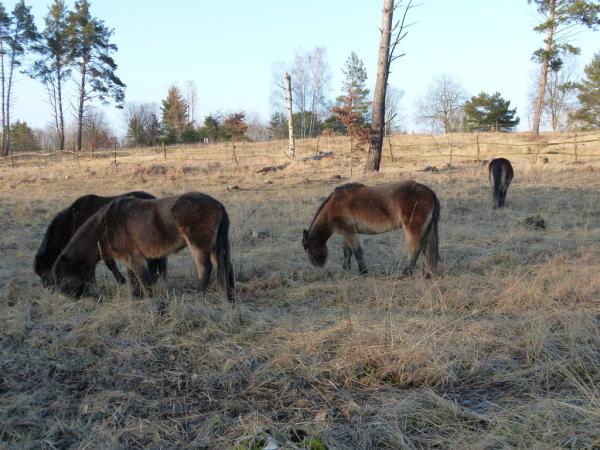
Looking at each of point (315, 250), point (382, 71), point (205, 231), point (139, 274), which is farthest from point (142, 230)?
point (382, 71)

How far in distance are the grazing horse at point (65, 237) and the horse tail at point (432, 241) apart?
371 centimetres

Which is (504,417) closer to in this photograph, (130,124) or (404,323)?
(404,323)

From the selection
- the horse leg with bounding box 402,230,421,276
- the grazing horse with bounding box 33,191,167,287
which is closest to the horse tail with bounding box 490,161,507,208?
the horse leg with bounding box 402,230,421,276

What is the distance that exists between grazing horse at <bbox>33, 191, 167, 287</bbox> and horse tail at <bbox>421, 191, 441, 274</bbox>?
146 inches

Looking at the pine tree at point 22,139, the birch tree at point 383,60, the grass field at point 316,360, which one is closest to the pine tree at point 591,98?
the birch tree at point 383,60

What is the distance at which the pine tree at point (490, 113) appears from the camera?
49.6 meters

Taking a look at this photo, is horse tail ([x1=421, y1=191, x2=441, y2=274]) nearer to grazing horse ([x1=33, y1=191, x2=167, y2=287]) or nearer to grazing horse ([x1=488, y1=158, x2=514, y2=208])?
grazing horse ([x1=33, y1=191, x2=167, y2=287])

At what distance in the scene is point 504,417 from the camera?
2809mm

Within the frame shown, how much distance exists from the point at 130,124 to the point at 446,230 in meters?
50.7

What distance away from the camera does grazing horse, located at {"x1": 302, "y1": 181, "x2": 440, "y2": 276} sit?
681cm

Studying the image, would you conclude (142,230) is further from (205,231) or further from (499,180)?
(499,180)

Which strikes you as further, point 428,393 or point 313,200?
point 313,200

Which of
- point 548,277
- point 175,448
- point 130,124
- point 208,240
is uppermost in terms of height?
point 130,124

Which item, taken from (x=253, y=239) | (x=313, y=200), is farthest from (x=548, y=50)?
(x=253, y=239)
